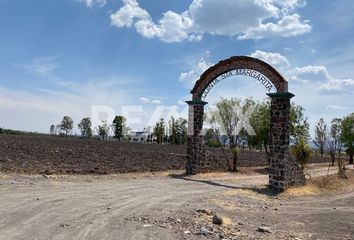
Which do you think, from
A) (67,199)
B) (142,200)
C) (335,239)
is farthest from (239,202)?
(67,199)

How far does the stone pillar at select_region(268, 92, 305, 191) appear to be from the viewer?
17.9 meters

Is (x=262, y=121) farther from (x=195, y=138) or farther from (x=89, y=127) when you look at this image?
(x=89, y=127)

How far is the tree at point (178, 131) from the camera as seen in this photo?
317 feet

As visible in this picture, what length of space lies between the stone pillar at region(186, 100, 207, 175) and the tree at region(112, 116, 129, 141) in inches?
3625

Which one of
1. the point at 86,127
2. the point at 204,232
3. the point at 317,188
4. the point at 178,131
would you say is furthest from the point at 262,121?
the point at 86,127

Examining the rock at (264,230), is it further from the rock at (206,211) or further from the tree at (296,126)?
the tree at (296,126)

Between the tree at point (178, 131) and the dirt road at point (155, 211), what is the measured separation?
79096 millimetres

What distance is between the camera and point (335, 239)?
9.35m

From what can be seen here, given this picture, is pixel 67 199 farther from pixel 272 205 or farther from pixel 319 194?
pixel 319 194

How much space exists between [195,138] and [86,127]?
397 ft

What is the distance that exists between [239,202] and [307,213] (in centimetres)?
230

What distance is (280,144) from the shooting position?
1805 cm

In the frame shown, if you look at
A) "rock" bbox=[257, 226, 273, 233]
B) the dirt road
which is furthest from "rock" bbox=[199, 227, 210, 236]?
"rock" bbox=[257, 226, 273, 233]

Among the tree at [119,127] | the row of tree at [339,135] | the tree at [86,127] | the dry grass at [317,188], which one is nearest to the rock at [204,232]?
the dry grass at [317,188]
